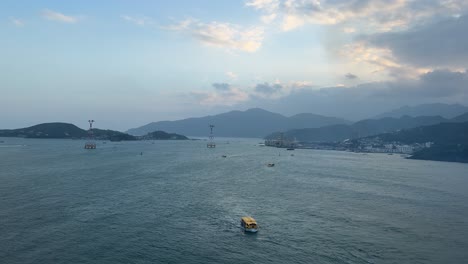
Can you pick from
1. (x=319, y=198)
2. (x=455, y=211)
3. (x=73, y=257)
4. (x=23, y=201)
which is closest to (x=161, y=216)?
(x=73, y=257)

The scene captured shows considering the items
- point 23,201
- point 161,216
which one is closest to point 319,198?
point 161,216

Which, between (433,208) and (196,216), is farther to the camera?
(433,208)

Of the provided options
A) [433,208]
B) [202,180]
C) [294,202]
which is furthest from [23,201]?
[433,208]

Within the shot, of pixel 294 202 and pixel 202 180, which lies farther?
pixel 202 180

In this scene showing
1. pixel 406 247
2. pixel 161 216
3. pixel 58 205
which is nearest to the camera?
pixel 406 247

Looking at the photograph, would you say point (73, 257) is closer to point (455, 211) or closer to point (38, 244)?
point (38, 244)

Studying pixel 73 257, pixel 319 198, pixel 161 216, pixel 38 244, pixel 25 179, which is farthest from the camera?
pixel 25 179

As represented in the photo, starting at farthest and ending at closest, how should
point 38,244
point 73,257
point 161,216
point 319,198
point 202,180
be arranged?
point 202,180 < point 319,198 < point 161,216 < point 38,244 < point 73,257

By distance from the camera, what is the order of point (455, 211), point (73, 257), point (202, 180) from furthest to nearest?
1. point (202, 180)
2. point (455, 211)
3. point (73, 257)

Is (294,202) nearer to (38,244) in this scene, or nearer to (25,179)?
(38,244)
